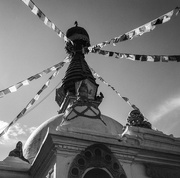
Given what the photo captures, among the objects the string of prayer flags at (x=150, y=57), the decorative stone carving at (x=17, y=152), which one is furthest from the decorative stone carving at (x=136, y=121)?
the decorative stone carving at (x=17, y=152)

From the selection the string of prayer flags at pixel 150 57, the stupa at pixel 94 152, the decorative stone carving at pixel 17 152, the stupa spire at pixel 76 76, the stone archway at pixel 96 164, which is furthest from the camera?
the stupa spire at pixel 76 76

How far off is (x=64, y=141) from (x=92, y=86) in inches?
304

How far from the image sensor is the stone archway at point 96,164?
7.16m

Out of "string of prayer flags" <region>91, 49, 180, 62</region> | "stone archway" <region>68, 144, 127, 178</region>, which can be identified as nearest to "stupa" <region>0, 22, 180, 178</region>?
"stone archway" <region>68, 144, 127, 178</region>

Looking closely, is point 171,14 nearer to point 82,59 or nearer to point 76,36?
point 82,59

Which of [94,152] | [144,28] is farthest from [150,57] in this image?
[94,152]

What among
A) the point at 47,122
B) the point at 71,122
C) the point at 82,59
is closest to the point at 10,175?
the point at 71,122

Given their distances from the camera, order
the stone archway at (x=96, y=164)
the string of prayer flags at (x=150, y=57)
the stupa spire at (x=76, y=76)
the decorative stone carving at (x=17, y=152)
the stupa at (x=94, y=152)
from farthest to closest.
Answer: the stupa spire at (x=76, y=76) → the decorative stone carving at (x=17, y=152) → the string of prayer flags at (x=150, y=57) → the stupa at (x=94, y=152) → the stone archway at (x=96, y=164)

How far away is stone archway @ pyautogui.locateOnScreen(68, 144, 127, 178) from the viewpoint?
7164 millimetres

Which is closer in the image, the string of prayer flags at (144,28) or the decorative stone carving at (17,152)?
the string of prayer flags at (144,28)

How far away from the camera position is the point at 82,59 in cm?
1841

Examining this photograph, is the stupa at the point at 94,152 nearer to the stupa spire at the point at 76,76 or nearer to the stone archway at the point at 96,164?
the stone archway at the point at 96,164

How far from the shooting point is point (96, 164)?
741 centimetres

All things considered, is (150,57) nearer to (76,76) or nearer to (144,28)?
(144,28)
